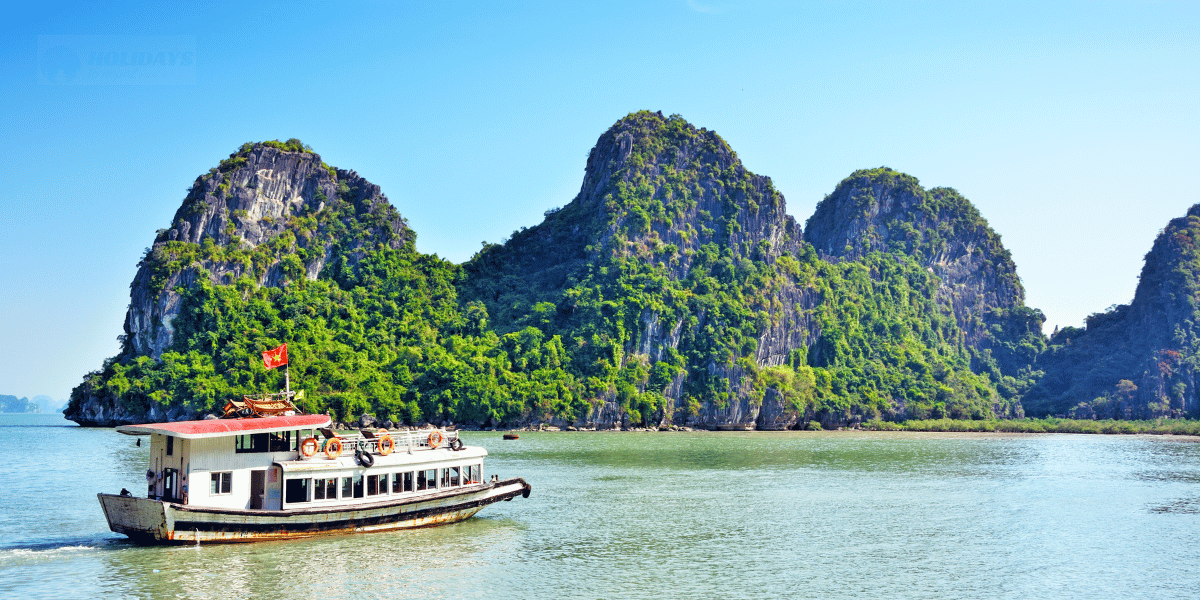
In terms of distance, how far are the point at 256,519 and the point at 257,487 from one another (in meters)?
1.15

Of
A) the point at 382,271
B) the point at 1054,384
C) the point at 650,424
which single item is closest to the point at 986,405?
the point at 1054,384

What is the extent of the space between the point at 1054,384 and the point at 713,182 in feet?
209

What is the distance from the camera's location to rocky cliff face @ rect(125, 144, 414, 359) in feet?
369

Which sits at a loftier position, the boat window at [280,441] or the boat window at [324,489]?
the boat window at [280,441]

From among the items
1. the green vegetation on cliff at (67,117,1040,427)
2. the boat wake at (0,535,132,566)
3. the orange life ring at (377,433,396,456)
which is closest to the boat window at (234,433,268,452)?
the orange life ring at (377,433,396,456)

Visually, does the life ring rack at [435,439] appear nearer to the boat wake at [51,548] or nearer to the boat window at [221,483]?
the boat window at [221,483]

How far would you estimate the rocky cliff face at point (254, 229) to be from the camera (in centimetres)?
11238

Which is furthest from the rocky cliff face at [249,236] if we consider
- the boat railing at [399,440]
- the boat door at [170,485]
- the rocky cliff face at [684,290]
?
the boat door at [170,485]

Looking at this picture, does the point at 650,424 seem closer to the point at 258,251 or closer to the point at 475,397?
the point at 475,397

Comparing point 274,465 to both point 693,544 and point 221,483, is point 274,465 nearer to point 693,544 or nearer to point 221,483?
point 221,483

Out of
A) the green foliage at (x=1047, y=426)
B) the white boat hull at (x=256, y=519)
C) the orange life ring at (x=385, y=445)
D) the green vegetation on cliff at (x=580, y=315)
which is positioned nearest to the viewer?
the white boat hull at (x=256, y=519)

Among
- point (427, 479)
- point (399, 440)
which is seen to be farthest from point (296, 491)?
point (427, 479)

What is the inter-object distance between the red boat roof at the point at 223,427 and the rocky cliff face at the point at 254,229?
8927 cm

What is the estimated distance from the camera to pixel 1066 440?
323 feet
